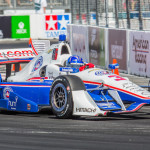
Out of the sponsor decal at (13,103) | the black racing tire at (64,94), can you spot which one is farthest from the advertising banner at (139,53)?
the black racing tire at (64,94)

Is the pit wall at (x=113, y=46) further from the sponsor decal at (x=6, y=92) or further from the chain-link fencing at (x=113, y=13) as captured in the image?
the sponsor decal at (x=6, y=92)

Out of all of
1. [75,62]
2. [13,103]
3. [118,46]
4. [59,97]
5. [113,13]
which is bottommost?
[13,103]

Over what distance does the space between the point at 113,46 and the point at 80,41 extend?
3265 mm

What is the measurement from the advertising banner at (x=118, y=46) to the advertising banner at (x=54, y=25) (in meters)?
15.8

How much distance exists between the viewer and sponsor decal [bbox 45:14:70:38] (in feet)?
115

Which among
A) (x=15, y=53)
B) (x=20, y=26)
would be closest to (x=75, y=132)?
(x=15, y=53)

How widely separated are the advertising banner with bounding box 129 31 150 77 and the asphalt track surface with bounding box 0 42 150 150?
6.54 meters

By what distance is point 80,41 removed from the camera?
2197 centimetres

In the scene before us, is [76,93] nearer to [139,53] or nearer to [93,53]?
[139,53]

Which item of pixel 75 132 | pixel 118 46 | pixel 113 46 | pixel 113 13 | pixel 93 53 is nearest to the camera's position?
pixel 75 132

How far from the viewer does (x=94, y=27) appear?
68.5 ft

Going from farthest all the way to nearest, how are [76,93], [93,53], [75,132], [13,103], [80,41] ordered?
[80,41] < [93,53] < [13,103] < [76,93] < [75,132]

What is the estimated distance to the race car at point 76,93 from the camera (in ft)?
30.0

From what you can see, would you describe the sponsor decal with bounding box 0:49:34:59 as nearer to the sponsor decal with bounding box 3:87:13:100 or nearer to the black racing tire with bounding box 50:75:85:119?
the sponsor decal with bounding box 3:87:13:100
